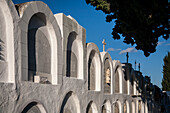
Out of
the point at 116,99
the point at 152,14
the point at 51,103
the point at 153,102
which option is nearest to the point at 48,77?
the point at 51,103

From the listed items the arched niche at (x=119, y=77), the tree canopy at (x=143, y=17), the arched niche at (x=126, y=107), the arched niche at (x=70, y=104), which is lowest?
the arched niche at (x=126, y=107)

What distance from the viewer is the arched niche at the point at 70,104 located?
30.7 feet

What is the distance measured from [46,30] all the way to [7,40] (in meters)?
2.44

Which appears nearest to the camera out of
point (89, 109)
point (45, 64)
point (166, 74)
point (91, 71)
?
point (45, 64)

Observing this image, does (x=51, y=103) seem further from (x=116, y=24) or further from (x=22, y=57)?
(x=116, y=24)

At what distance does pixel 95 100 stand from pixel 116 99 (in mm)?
4813

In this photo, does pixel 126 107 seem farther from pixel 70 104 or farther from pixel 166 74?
pixel 166 74

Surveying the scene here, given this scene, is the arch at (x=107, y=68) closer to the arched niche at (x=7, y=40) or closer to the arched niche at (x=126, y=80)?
the arched niche at (x=126, y=80)

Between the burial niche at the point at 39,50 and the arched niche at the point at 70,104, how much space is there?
170cm

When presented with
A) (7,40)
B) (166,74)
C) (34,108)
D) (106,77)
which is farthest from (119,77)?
(166,74)

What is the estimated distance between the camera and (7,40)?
633 cm

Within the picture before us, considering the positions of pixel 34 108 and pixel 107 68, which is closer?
pixel 34 108

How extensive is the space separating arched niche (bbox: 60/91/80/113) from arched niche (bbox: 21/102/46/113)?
1.63m

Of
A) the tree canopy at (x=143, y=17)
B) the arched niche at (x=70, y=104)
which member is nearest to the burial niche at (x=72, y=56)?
the arched niche at (x=70, y=104)
